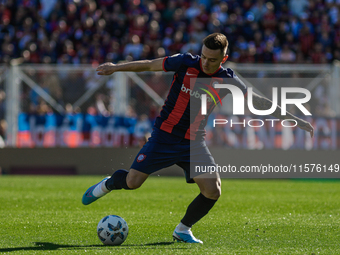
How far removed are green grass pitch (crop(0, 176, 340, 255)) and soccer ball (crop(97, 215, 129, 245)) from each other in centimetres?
8

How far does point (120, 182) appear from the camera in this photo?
5566mm

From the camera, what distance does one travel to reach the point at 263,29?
16875mm

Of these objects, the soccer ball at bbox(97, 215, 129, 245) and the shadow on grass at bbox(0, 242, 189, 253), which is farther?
the soccer ball at bbox(97, 215, 129, 245)

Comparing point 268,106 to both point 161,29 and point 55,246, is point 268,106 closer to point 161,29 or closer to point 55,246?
point 55,246

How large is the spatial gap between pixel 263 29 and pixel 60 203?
422 inches

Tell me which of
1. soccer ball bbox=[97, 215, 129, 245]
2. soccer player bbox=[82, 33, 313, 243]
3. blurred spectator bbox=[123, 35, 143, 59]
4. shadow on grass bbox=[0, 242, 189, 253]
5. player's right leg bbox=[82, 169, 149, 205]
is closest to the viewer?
shadow on grass bbox=[0, 242, 189, 253]

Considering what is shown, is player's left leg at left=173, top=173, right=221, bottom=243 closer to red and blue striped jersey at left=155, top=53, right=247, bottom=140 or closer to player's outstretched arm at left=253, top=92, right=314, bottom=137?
red and blue striped jersey at left=155, top=53, right=247, bottom=140

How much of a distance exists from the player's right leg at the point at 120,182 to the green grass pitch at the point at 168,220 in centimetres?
43

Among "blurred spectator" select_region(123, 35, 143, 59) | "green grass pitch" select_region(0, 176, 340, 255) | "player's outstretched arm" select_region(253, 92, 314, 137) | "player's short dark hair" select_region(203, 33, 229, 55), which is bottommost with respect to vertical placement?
"green grass pitch" select_region(0, 176, 340, 255)

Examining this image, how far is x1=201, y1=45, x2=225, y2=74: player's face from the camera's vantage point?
16.6ft

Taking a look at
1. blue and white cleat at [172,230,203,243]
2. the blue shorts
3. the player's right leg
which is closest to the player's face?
the blue shorts

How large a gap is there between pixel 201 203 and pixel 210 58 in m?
1.47

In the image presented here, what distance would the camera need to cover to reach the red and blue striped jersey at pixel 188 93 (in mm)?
5367

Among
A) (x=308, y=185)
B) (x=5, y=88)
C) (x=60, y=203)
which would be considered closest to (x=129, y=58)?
(x=5, y=88)
